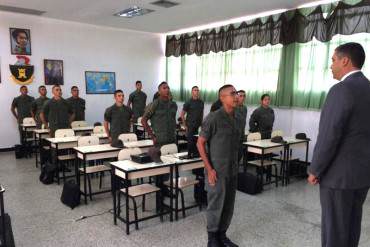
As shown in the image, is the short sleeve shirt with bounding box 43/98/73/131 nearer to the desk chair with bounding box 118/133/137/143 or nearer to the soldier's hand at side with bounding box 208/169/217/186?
the desk chair with bounding box 118/133/137/143

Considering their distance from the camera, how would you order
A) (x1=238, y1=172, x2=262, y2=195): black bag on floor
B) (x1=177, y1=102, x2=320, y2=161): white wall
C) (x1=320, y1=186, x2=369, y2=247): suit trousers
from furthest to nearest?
(x1=177, y1=102, x2=320, y2=161): white wall < (x1=238, y1=172, x2=262, y2=195): black bag on floor < (x1=320, y1=186, x2=369, y2=247): suit trousers

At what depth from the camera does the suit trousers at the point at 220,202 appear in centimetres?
271

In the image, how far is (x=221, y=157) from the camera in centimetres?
268

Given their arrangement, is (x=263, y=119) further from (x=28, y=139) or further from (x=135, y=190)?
(x=28, y=139)

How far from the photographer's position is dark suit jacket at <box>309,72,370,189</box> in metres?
1.82

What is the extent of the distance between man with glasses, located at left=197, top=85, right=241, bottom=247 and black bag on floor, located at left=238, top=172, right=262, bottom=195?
1.89 metres

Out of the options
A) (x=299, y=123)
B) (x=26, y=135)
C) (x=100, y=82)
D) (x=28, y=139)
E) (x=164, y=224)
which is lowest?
(x=164, y=224)

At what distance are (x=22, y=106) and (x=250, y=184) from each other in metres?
5.84

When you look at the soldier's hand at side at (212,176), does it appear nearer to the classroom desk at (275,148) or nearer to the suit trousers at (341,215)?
the suit trousers at (341,215)

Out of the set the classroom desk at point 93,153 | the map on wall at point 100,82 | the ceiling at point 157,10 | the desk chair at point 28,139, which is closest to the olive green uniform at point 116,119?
the classroom desk at point 93,153

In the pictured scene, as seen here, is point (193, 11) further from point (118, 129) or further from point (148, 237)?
point (148, 237)

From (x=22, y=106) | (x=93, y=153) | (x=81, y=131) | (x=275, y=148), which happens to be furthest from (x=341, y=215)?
(x=22, y=106)

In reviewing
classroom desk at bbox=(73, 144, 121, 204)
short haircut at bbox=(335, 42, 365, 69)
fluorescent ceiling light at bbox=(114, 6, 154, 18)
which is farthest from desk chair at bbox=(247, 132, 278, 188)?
fluorescent ceiling light at bbox=(114, 6, 154, 18)

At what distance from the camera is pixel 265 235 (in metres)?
3.26
